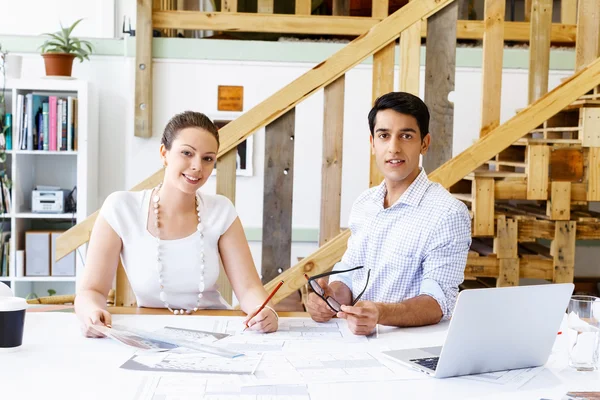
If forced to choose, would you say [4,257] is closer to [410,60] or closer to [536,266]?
[410,60]

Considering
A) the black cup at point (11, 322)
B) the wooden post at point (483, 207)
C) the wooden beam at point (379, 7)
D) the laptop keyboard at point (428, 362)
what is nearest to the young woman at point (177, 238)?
the black cup at point (11, 322)

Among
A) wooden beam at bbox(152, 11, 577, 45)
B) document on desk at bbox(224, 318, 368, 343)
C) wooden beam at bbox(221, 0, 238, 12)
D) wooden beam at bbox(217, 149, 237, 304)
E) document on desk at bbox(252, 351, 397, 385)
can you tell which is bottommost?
document on desk at bbox(224, 318, 368, 343)

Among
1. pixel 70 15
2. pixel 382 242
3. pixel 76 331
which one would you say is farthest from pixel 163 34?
pixel 76 331

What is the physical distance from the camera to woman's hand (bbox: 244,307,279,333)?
1.77 metres

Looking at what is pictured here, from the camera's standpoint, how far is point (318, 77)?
310 centimetres

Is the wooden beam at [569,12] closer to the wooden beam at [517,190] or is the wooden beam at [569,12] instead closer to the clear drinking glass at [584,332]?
the wooden beam at [517,190]

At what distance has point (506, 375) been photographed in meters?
1.47

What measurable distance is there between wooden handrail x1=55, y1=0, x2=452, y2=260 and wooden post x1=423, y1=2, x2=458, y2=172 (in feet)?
0.22

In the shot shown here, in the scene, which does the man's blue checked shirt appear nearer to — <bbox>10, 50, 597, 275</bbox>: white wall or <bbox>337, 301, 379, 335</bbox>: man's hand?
<bbox>337, 301, 379, 335</bbox>: man's hand

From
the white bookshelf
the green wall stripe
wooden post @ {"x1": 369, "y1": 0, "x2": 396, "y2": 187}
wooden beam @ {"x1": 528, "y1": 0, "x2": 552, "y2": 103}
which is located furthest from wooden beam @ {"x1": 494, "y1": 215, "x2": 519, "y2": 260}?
the white bookshelf

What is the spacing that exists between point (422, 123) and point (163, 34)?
120 inches

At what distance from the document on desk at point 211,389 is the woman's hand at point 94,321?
349 millimetres

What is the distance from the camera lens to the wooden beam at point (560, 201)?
329 centimetres

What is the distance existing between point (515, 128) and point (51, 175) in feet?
10.1
